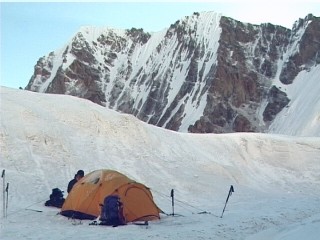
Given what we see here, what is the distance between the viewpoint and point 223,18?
180 metres

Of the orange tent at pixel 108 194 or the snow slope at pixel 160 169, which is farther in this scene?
the orange tent at pixel 108 194

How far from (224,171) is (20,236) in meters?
16.9

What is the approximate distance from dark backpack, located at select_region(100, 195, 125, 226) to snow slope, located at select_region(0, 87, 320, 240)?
0.43 metres

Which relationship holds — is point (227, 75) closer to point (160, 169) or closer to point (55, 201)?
point (160, 169)

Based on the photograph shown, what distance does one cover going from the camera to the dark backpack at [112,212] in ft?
51.3

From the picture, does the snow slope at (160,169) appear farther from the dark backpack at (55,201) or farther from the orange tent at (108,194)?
the orange tent at (108,194)

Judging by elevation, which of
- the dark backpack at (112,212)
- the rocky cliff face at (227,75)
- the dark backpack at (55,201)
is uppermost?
the rocky cliff face at (227,75)

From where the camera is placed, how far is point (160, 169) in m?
27.2

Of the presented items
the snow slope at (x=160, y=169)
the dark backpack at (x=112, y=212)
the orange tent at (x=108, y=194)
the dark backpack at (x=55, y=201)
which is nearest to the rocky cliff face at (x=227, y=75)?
the snow slope at (x=160, y=169)

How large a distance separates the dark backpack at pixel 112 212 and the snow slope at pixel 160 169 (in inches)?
16.9

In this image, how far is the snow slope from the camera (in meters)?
15.1

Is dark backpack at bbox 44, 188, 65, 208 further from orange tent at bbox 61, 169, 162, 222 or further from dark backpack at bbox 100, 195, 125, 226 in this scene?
dark backpack at bbox 100, 195, 125, 226

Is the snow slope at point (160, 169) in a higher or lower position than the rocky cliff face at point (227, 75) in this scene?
lower

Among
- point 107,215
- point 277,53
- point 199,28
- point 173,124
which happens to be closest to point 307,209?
point 107,215
